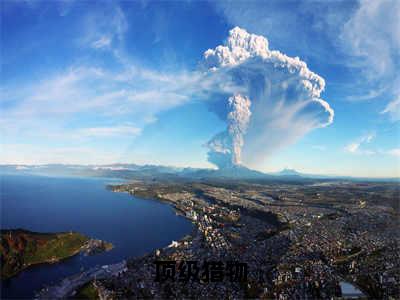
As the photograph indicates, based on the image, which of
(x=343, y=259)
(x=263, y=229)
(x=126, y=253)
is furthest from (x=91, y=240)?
(x=343, y=259)

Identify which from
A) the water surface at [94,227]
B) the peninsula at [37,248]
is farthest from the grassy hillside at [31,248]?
the water surface at [94,227]

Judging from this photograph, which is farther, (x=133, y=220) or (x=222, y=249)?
(x=133, y=220)

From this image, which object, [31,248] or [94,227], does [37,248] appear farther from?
[94,227]

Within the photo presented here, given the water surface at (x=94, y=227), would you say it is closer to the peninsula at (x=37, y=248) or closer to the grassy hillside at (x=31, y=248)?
the peninsula at (x=37, y=248)

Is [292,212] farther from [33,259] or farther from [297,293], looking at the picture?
[33,259]

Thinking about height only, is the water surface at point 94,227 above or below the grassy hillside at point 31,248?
below

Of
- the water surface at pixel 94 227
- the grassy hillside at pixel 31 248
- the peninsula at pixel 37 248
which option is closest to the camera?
the water surface at pixel 94 227

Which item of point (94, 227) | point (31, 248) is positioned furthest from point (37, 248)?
point (94, 227)

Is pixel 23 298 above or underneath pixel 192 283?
underneath
